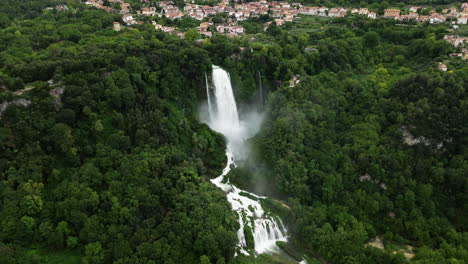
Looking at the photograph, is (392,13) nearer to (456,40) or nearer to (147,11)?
(456,40)

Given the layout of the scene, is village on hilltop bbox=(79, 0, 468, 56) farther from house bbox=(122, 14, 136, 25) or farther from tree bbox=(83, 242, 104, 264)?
tree bbox=(83, 242, 104, 264)

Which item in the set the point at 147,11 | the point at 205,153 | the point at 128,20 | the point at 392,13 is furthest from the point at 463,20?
the point at 147,11

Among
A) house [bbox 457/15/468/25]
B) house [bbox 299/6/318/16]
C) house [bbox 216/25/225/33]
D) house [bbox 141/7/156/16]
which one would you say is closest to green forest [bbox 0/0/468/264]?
house [bbox 216/25/225/33]

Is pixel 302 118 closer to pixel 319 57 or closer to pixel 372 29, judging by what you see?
pixel 319 57

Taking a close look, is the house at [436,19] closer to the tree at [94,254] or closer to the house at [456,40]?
the house at [456,40]

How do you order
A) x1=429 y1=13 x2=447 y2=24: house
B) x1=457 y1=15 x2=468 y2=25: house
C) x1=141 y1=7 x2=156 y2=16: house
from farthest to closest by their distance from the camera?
x1=141 y1=7 x2=156 y2=16: house → x1=457 y1=15 x2=468 y2=25: house → x1=429 y1=13 x2=447 y2=24: house

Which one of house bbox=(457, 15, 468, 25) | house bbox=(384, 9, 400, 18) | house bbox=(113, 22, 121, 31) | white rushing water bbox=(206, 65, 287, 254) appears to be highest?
house bbox=(113, 22, 121, 31)

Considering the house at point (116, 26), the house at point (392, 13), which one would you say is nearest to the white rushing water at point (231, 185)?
the house at point (116, 26)

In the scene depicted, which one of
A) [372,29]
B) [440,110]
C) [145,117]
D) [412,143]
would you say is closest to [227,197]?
[145,117]
